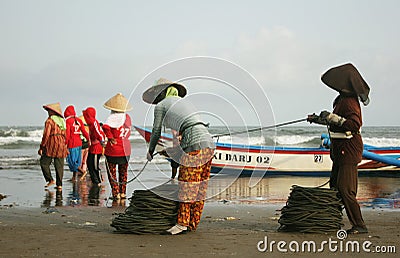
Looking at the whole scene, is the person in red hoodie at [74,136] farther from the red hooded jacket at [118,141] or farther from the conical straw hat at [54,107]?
the red hooded jacket at [118,141]

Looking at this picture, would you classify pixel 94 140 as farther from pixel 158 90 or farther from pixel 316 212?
pixel 316 212

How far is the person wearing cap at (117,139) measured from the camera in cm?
1070

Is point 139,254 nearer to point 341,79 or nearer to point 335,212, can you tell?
point 335,212

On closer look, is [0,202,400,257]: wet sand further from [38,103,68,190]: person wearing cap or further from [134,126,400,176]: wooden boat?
[134,126,400,176]: wooden boat

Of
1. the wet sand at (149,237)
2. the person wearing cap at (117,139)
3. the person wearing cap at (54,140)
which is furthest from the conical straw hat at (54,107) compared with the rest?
the wet sand at (149,237)

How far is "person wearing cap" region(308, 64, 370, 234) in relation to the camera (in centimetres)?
687

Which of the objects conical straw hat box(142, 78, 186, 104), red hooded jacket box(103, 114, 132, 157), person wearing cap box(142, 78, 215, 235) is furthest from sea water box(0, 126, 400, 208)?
conical straw hat box(142, 78, 186, 104)

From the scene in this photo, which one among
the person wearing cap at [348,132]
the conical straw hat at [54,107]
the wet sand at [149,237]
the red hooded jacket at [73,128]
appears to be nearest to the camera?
the wet sand at [149,237]

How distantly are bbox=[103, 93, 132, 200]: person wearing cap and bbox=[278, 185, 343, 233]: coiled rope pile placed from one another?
4.37m

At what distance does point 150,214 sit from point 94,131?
6.63 meters

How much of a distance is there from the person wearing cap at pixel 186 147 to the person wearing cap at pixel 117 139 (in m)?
3.94

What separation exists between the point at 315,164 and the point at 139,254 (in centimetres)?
1261

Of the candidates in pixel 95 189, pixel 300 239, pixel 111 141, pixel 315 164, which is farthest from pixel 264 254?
pixel 315 164

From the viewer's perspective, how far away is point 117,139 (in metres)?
10.8
